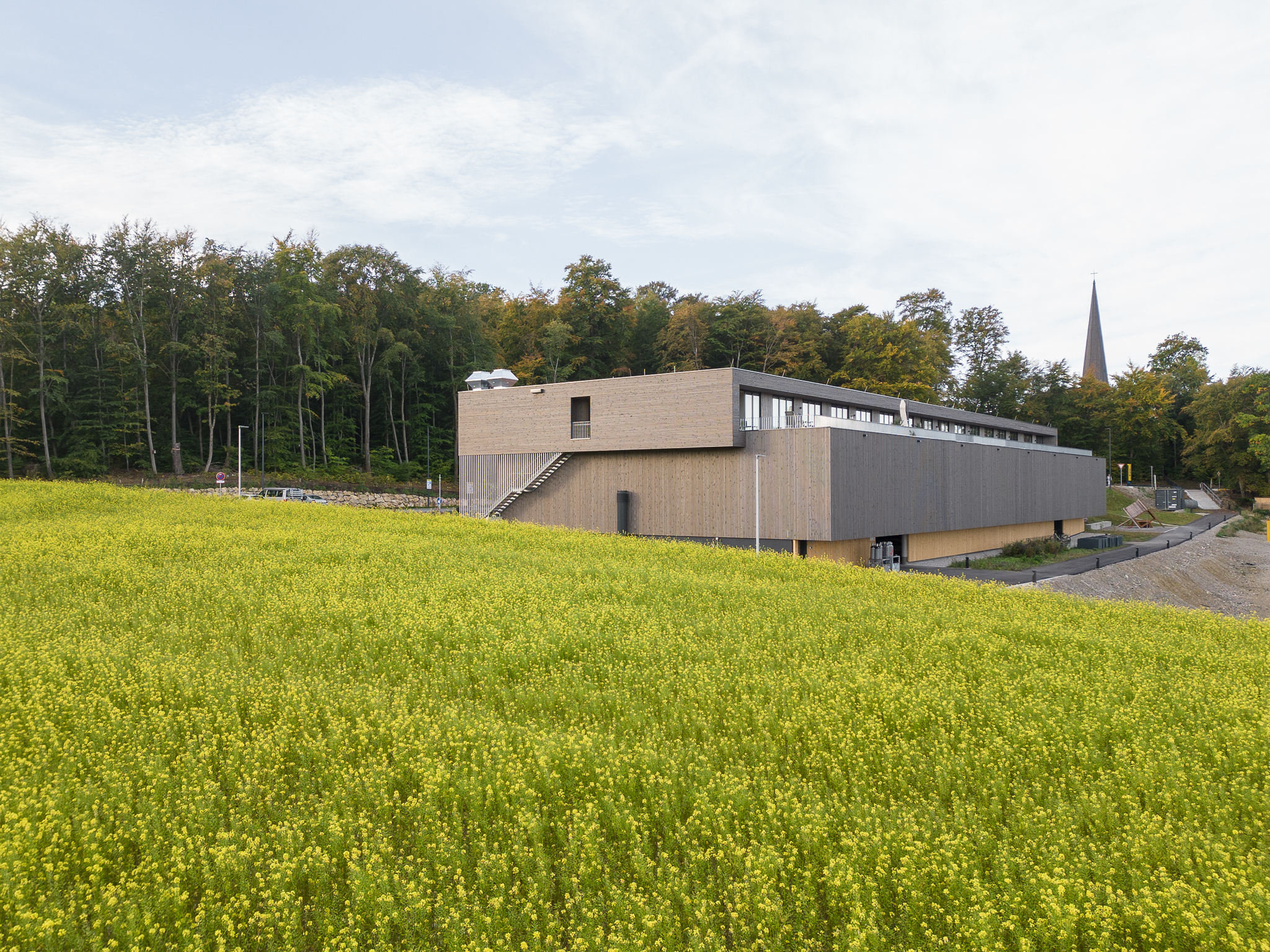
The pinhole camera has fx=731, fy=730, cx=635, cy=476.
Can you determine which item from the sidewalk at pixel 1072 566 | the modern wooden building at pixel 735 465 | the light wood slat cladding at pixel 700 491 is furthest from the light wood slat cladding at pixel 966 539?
the light wood slat cladding at pixel 700 491

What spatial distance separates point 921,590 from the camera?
1659 cm

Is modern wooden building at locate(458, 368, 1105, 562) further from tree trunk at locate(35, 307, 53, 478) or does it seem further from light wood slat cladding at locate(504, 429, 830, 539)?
tree trunk at locate(35, 307, 53, 478)

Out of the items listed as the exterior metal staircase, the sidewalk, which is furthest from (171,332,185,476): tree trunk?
the sidewalk

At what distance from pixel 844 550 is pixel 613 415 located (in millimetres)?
11636

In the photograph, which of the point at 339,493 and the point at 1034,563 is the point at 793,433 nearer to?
the point at 1034,563

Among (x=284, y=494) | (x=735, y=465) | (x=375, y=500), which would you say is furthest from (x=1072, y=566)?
(x=375, y=500)

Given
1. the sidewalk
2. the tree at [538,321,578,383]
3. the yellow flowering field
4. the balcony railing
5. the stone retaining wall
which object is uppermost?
the tree at [538,321,578,383]

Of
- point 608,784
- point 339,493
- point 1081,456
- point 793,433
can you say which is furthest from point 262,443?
point 1081,456

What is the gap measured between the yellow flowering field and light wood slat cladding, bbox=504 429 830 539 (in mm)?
16056

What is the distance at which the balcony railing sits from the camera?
100 feet

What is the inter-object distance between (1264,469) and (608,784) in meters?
96.3

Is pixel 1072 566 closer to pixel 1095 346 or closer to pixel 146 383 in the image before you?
pixel 146 383

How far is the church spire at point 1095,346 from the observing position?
114000 millimetres

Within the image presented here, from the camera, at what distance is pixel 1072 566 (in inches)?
1303
